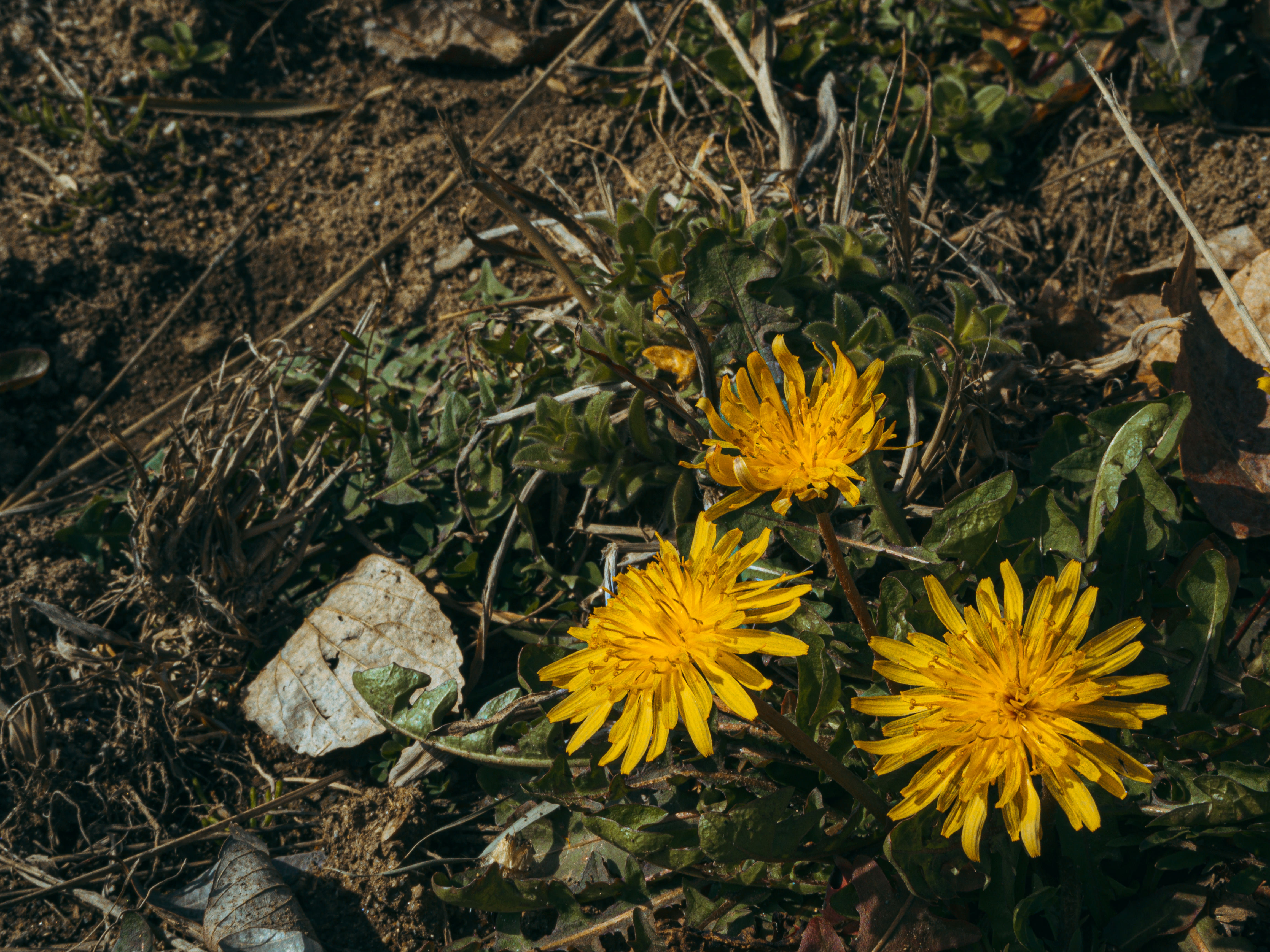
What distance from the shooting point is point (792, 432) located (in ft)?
6.54

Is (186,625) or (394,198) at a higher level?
(394,198)

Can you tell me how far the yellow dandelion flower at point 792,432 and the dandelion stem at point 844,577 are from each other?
0.23 ft

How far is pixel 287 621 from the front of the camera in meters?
3.03

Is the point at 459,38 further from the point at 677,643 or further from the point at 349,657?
the point at 677,643

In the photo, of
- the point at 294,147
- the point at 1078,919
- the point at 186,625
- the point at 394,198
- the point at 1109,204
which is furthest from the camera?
the point at 294,147

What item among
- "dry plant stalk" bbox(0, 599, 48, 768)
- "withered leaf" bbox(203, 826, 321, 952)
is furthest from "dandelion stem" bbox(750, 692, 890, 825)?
"dry plant stalk" bbox(0, 599, 48, 768)

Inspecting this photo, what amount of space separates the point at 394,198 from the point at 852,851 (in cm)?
311

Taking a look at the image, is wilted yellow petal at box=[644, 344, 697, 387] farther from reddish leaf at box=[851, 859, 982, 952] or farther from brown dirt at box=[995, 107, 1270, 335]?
reddish leaf at box=[851, 859, 982, 952]

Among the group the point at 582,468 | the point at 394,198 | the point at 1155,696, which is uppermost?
the point at 394,198

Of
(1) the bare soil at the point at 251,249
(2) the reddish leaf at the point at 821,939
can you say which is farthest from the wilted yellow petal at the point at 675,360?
(2) the reddish leaf at the point at 821,939


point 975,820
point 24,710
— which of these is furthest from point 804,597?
point 24,710

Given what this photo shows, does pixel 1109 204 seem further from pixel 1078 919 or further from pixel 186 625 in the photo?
pixel 186 625

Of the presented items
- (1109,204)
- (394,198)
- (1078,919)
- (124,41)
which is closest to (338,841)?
(1078,919)

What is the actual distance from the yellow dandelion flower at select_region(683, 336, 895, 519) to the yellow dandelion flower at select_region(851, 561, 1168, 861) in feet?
1.12
